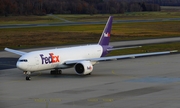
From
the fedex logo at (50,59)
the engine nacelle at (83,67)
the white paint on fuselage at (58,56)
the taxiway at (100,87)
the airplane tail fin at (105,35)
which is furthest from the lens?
the airplane tail fin at (105,35)

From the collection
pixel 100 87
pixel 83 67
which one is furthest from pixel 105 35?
pixel 100 87

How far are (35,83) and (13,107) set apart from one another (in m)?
11.6

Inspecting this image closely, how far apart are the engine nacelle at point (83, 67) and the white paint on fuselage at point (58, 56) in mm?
1665

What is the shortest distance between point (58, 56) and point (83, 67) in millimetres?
3088

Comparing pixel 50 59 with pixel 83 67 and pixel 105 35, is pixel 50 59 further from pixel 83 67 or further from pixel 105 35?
pixel 105 35

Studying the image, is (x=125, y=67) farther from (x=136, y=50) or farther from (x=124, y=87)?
(x=136, y=50)

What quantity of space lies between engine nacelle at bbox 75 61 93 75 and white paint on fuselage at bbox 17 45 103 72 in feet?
5.46

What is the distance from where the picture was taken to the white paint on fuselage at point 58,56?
48.0 metres

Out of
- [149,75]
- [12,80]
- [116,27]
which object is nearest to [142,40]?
[116,27]

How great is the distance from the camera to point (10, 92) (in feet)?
137

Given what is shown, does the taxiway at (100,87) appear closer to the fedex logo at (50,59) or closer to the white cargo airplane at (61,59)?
the white cargo airplane at (61,59)

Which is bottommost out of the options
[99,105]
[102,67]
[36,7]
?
[36,7]

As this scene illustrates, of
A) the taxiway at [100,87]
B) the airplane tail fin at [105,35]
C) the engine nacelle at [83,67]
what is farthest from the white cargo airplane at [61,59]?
the airplane tail fin at [105,35]

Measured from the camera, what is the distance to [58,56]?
167 ft
